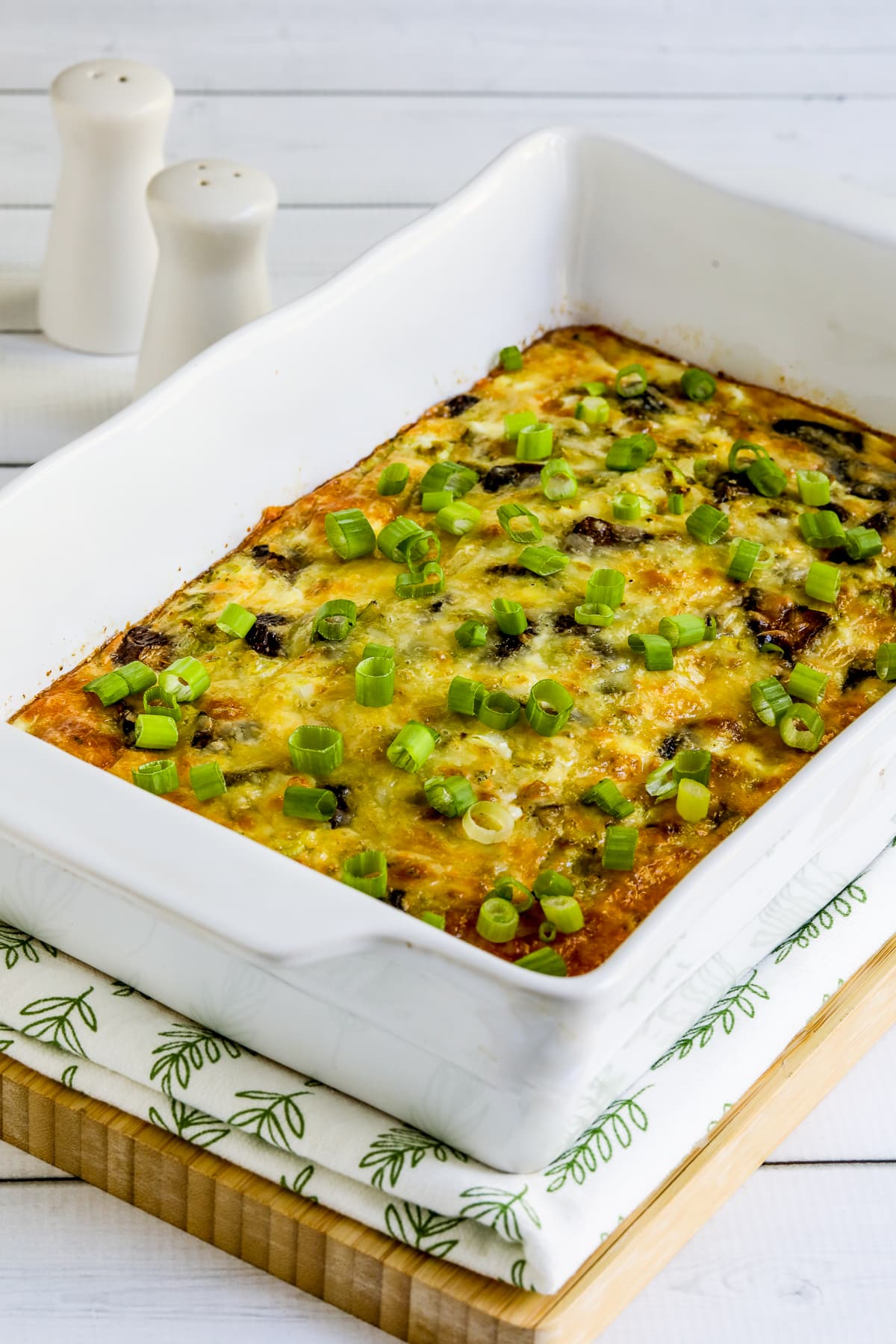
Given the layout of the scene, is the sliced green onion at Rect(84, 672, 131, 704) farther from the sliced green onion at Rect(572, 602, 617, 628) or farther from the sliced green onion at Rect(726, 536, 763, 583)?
the sliced green onion at Rect(726, 536, 763, 583)

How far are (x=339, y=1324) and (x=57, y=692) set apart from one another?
41.3 inches

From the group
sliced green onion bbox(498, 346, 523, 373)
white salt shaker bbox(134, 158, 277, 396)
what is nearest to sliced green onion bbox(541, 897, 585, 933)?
sliced green onion bbox(498, 346, 523, 373)

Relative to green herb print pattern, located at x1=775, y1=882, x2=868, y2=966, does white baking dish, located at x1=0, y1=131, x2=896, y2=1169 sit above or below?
above

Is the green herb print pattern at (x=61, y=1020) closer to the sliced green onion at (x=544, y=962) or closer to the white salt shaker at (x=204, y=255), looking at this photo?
the sliced green onion at (x=544, y=962)

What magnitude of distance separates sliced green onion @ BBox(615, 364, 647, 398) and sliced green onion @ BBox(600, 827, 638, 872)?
4.10 ft

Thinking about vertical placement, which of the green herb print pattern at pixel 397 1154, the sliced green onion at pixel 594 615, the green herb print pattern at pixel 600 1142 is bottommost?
the green herb print pattern at pixel 397 1154

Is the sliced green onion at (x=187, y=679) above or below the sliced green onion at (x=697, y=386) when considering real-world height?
below

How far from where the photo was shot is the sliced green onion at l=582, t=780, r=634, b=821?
9.45ft

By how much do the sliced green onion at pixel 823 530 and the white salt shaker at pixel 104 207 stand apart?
1.48m

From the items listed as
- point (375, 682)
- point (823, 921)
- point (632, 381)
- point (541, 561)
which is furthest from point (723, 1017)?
point (632, 381)

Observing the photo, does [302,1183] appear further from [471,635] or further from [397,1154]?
[471,635]

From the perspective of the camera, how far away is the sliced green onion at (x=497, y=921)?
2645 mm

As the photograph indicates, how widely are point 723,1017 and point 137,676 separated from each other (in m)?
1.00

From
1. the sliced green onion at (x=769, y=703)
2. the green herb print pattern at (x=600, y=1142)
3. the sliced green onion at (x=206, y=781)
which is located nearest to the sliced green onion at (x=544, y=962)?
the green herb print pattern at (x=600, y=1142)
